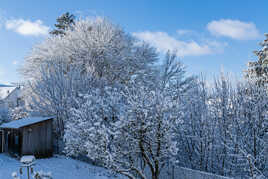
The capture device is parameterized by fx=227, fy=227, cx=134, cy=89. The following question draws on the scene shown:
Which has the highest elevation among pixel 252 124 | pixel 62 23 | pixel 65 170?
pixel 62 23

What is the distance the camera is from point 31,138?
12859 millimetres

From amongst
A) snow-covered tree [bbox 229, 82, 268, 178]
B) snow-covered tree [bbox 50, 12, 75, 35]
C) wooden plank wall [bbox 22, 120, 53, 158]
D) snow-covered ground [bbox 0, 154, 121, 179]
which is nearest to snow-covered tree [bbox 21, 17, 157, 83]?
wooden plank wall [bbox 22, 120, 53, 158]

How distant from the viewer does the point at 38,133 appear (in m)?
13.1

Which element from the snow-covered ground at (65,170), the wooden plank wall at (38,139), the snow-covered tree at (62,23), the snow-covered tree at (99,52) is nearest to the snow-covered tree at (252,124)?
the snow-covered ground at (65,170)

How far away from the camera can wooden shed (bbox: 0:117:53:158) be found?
12586 mm

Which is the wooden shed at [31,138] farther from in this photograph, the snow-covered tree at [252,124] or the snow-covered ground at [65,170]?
the snow-covered tree at [252,124]

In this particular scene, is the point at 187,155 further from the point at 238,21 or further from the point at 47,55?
the point at 47,55

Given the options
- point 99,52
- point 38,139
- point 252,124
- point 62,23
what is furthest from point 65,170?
point 62,23

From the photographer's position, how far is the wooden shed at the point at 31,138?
12.6 meters

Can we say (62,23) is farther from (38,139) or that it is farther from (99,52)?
(38,139)

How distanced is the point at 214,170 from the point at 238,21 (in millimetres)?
6771

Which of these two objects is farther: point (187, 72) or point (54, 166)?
point (187, 72)

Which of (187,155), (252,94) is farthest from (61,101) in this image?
(252,94)

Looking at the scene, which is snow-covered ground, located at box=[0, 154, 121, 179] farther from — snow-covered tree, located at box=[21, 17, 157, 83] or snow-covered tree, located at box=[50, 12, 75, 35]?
snow-covered tree, located at box=[50, 12, 75, 35]
